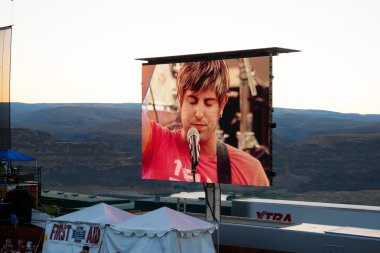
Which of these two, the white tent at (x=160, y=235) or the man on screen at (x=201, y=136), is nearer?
Result: the white tent at (x=160, y=235)

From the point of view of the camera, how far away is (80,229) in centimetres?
2242

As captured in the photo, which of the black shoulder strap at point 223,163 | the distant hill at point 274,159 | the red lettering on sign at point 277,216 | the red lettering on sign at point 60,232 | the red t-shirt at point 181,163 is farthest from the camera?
the distant hill at point 274,159

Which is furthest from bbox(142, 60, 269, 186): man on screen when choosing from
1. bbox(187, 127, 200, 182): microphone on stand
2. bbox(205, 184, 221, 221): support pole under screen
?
bbox(205, 184, 221, 221): support pole under screen

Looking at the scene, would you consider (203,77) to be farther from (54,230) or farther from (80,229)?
(54,230)

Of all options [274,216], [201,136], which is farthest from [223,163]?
[274,216]

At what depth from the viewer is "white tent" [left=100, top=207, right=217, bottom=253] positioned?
19969mm

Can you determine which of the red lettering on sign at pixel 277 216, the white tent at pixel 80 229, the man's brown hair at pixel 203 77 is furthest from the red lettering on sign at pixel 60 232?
the red lettering on sign at pixel 277 216

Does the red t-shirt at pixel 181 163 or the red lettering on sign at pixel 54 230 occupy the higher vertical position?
the red t-shirt at pixel 181 163

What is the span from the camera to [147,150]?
93.0ft

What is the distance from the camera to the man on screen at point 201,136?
24828mm

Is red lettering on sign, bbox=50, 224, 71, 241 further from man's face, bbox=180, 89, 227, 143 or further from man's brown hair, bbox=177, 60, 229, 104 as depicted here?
man's brown hair, bbox=177, 60, 229, 104

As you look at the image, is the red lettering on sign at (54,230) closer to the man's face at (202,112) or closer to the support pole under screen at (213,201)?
the support pole under screen at (213,201)

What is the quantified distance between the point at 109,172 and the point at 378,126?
216 ft

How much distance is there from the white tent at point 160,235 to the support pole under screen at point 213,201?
498 cm
